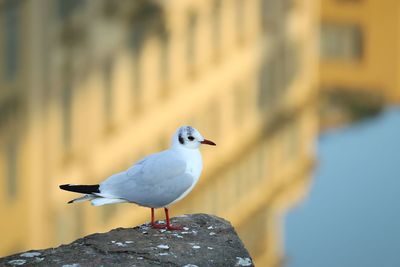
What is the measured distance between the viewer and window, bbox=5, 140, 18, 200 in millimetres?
36231

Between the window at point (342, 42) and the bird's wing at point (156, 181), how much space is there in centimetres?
4089

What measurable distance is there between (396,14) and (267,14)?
8440 mm

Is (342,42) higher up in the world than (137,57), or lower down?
lower down

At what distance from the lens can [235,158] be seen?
49.3m

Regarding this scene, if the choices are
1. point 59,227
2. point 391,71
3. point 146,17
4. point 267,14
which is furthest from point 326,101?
point 59,227

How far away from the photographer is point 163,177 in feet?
28.7

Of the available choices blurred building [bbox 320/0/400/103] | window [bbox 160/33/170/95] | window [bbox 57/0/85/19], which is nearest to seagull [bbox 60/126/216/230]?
blurred building [bbox 320/0/400/103]

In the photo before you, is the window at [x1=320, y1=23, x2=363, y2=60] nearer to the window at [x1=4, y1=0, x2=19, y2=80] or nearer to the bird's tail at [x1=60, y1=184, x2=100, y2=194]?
the window at [x1=4, y1=0, x2=19, y2=80]

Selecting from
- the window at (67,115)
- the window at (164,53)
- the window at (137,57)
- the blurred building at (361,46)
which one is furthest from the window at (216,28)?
the window at (67,115)

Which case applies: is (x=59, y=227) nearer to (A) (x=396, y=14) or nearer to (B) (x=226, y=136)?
(B) (x=226, y=136)

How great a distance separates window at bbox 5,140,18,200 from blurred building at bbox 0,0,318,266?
0.05m

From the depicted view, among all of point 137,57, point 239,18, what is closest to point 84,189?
point 137,57

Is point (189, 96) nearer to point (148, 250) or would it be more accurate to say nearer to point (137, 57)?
point (137, 57)

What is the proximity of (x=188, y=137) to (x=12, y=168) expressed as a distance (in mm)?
28669
